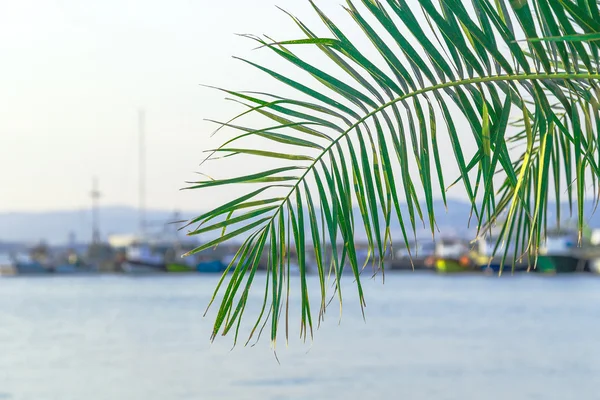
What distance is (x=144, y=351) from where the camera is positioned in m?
32.4

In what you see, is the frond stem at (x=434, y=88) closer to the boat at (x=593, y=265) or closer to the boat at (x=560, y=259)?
the boat at (x=560, y=259)

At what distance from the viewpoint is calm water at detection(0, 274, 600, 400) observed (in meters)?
22.1

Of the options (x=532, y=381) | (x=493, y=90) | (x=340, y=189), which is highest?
(x=493, y=90)

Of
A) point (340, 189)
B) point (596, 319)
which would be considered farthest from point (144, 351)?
point (340, 189)

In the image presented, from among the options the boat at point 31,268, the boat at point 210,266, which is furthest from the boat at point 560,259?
the boat at point 31,268

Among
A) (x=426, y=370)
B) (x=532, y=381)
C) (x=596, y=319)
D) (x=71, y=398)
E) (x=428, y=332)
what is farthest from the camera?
(x=596, y=319)

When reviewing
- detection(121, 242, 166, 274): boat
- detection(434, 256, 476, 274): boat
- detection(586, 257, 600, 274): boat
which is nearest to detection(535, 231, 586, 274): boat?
detection(586, 257, 600, 274): boat

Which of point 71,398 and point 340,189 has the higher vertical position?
point 340,189

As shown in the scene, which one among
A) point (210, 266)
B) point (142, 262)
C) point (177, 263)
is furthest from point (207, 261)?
point (142, 262)

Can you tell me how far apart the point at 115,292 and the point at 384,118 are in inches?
3011

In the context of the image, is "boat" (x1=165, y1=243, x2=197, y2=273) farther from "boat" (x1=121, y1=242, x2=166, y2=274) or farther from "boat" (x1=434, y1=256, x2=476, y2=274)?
"boat" (x1=434, y1=256, x2=476, y2=274)

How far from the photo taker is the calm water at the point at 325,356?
22.1m

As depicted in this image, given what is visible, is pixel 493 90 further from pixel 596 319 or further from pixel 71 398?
pixel 596 319

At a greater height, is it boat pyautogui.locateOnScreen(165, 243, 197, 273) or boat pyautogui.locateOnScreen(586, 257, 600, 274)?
boat pyautogui.locateOnScreen(165, 243, 197, 273)
